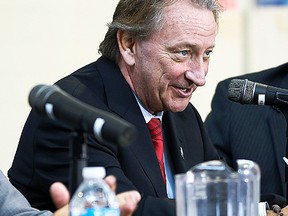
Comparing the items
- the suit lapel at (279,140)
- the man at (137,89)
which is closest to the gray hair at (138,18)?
the man at (137,89)

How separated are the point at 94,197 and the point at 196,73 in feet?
3.51

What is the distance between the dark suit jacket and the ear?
0.19 ft

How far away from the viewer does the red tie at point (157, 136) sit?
9.25 ft

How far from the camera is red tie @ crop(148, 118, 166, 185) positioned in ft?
9.25

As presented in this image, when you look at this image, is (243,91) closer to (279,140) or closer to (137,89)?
(137,89)

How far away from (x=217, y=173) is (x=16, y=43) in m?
2.17

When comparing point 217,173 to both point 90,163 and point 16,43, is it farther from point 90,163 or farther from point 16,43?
point 16,43

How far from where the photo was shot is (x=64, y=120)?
1.57m

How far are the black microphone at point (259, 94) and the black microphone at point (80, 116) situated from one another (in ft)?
3.26

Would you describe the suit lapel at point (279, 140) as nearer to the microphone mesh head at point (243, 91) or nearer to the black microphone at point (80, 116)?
the microphone mesh head at point (243, 91)

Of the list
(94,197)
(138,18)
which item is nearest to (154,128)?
(138,18)

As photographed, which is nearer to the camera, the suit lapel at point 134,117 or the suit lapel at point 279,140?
the suit lapel at point 134,117

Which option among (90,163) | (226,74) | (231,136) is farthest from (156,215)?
(226,74)

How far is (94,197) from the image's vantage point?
173 centimetres
